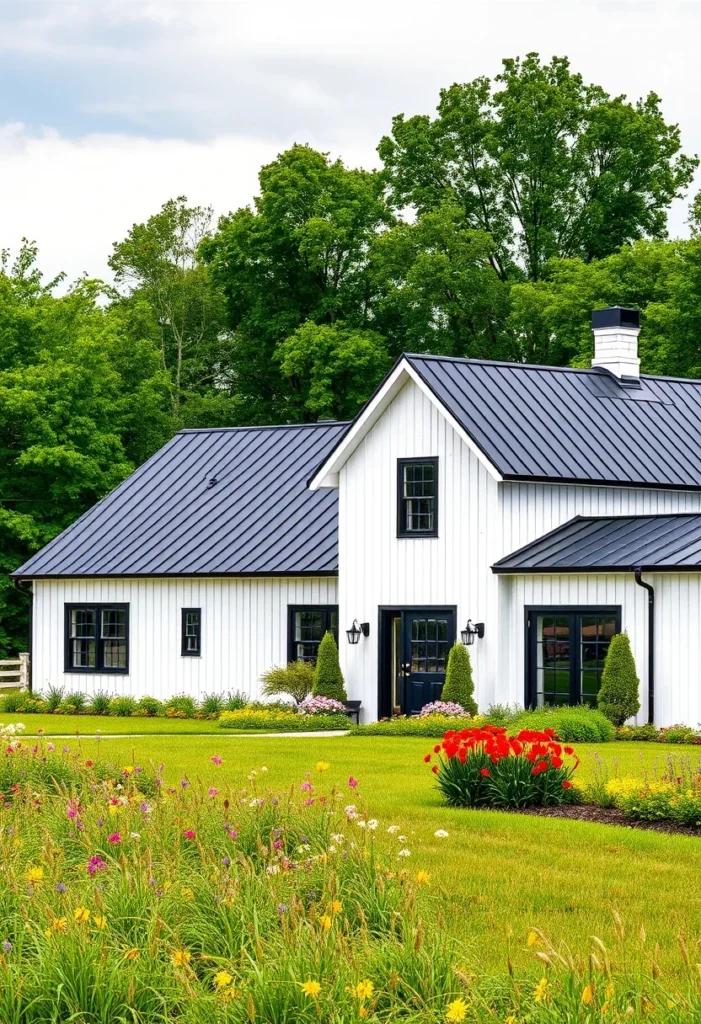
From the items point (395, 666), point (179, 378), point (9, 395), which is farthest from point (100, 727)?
point (179, 378)

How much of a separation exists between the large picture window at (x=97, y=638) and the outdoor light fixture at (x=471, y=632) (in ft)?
32.0

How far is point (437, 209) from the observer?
55.1 meters

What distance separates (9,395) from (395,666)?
2121cm

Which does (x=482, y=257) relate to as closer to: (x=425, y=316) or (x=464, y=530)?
(x=425, y=316)

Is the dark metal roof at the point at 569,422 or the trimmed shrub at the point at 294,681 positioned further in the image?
the trimmed shrub at the point at 294,681

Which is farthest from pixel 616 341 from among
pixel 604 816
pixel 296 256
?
pixel 296 256

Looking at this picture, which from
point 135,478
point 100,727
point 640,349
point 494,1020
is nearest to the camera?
point 494,1020

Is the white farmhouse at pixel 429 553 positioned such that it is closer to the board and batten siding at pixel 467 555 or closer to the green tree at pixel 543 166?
the board and batten siding at pixel 467 555

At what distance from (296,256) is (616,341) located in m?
23.6

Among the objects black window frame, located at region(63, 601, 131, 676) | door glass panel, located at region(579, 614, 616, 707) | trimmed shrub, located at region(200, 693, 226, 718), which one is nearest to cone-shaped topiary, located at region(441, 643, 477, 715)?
door glass panel, located at region(579, 614, 616, 707)

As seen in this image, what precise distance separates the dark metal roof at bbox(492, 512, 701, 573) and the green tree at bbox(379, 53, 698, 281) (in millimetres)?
26472

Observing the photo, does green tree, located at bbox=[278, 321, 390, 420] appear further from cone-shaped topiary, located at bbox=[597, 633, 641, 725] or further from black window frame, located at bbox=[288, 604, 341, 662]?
cone-shaped topiary, located at bbox=[597, 633, 641, 725]

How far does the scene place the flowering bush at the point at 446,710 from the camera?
28812 mm

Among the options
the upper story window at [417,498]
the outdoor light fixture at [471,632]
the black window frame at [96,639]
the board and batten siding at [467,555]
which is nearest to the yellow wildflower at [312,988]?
the board and batten siding at [467,555]
